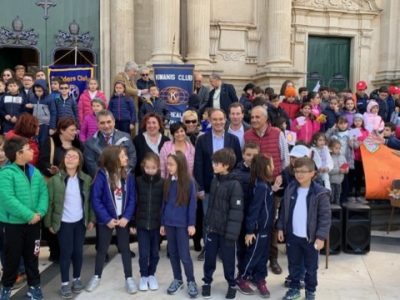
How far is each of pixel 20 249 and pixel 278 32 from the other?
33.4ft

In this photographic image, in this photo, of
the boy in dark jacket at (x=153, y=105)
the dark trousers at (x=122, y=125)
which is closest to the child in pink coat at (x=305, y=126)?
the boy in dark jacket at (x=153, y=105)

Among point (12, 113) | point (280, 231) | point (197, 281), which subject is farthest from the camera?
point (12, 113)

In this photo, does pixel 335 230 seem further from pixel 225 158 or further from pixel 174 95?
pixel 174 95

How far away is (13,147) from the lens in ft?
15.3

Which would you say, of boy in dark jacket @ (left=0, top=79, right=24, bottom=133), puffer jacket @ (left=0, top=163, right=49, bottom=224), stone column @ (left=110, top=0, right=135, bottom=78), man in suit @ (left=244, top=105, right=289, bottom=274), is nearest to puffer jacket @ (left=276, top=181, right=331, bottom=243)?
man in suit @ (left=244, top=105, right=289, bottom=274)

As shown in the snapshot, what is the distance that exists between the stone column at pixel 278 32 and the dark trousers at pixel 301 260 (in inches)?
342

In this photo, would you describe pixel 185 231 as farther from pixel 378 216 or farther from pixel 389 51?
pixel 389 51

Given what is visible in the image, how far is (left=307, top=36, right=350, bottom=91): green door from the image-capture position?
14430mm

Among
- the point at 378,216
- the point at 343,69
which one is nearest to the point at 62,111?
the point at 378,216

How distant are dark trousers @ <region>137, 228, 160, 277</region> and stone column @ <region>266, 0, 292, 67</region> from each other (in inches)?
344

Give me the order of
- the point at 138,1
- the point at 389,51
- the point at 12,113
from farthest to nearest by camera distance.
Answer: the point at 389,51
the point at 138,1
the point at 12,113

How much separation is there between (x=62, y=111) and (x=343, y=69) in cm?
992

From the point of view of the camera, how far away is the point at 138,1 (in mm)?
12648

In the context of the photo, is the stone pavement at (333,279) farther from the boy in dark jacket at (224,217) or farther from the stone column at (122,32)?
the stone column at (122,32)
